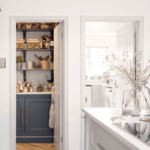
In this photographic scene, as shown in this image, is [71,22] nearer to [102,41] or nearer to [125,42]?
[125,42]

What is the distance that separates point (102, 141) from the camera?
1395mm

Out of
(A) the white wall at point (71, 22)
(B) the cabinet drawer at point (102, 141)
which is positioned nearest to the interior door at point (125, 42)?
(A) the white wall at point (71, 22)

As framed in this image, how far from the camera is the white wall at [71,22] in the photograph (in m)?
3.17

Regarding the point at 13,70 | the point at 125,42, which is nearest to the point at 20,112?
the point at 13,70

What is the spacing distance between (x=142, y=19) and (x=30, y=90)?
266cm

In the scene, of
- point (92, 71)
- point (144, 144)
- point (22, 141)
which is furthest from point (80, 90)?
point (92, 71)

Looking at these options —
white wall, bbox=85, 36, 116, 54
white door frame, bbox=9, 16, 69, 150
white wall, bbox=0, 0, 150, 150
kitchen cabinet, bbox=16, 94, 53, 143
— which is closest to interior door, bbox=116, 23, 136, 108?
white wall, bbox=0, 0, 150, 150

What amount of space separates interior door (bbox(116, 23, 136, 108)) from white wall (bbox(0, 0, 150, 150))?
22cm

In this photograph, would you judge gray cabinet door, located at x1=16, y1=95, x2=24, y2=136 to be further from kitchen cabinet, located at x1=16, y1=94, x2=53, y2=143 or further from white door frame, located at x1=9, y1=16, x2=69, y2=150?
white door frame, located at x1=9, y1=16, x2=69, y2=150

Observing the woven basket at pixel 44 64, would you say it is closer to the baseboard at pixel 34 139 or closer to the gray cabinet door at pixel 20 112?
the gray cabinet door at pixel 20 112

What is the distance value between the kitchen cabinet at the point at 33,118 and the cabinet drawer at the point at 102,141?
288 cm

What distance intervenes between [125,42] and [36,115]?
2.18 metres

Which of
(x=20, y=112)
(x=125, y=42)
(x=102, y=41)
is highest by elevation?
(x=102, y=41)

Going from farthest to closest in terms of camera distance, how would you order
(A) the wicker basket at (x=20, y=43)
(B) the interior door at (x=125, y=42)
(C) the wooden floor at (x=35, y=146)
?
(A) the wicker basket at (x=20, y=43) < (C) the wooden floor at (x=35, y=146) < (B) the interior door at (x=125, y=42)
